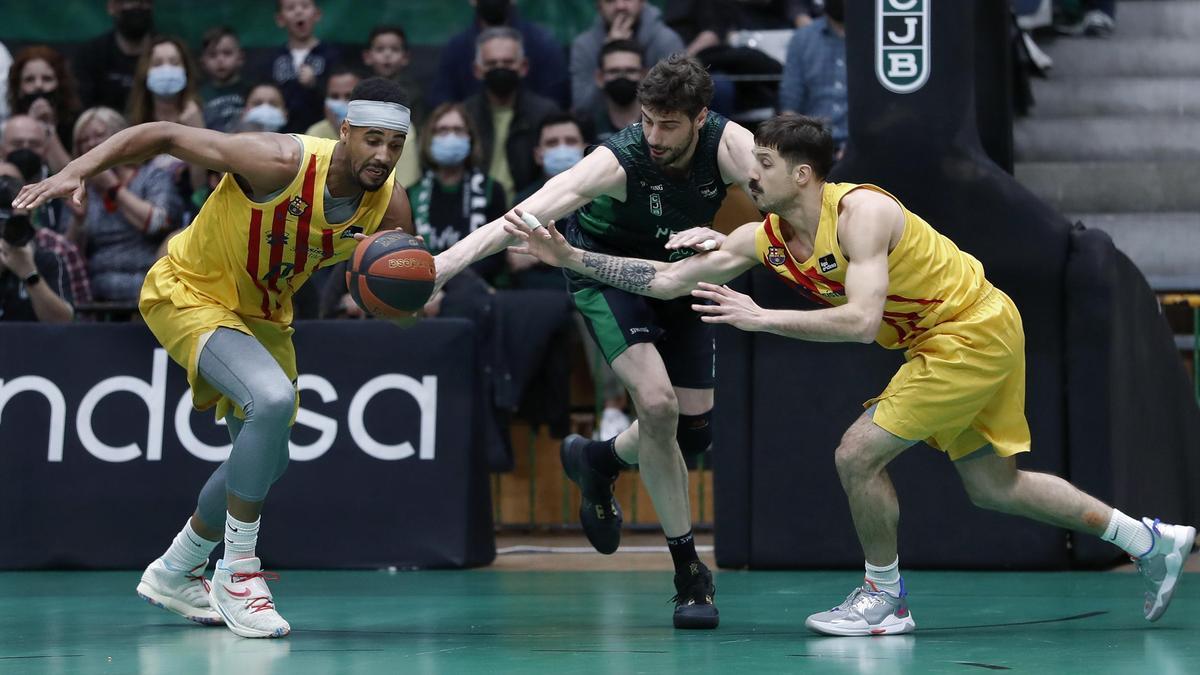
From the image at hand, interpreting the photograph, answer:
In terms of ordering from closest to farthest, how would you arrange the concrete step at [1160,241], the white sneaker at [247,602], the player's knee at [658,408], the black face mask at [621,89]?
the white sneaker at [247,602] < the player's knee at [658,408] < the black face mask at [621,89] < the concrete step at [1160,241]

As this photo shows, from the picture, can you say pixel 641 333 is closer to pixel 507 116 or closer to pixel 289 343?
pixel 289 343

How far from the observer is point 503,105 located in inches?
469

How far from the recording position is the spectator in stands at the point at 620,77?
450 inches

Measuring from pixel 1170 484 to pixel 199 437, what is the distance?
208 inches

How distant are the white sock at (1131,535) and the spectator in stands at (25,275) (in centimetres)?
589

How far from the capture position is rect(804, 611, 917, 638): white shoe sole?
6324 mm

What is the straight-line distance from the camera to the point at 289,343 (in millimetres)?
7082

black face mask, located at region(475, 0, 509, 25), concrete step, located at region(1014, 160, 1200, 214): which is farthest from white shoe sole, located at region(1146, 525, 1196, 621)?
black face mask, located at region(475, 0, 509, 25)

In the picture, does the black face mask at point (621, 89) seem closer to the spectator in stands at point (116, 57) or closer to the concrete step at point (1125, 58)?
the spectator in stands at point (116, 57)

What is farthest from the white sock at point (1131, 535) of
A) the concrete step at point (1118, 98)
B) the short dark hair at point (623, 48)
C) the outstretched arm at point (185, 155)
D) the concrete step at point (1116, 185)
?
the concrete step at point (1118, 98)

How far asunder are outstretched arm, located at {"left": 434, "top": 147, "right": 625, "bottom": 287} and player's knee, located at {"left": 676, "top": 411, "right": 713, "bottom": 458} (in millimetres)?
1107

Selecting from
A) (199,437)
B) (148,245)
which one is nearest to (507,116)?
(148,245)

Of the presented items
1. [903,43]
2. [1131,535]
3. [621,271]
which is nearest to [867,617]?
[1131,535]

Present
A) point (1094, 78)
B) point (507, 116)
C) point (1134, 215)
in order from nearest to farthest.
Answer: point (507, 116), point (1134, 215), point (1094, 78)
